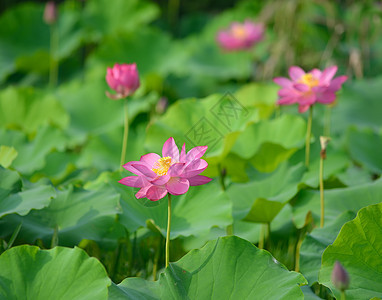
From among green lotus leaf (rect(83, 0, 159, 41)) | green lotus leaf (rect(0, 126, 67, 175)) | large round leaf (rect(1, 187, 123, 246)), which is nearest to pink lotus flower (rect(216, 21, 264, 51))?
green lotus leaf (rect(83, 0, 159, 41))

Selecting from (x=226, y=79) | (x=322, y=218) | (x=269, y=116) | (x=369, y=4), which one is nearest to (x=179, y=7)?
(x=226, y=79)

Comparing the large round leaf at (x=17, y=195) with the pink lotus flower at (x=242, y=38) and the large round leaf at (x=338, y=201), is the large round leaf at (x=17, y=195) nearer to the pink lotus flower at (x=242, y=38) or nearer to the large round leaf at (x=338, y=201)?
the large round leaf at (x=338, y=201)

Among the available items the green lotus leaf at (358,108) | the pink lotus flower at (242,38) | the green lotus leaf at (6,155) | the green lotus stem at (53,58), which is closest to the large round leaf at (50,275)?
the green lotus leaf at (6,155)

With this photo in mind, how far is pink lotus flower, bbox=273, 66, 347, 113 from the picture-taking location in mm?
1444

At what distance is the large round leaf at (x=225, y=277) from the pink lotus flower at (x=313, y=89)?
526 millimetres

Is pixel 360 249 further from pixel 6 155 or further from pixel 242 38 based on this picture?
pixel 242 38

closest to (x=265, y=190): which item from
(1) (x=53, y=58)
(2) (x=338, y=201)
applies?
(2) (x=338, y=201)

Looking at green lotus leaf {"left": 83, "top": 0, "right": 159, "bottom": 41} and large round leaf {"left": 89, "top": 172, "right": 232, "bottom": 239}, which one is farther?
green lotus leaf {"left": 83, "top": 0, "right": 159, "bottom": 41}

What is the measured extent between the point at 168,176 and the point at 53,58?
7.51 ft

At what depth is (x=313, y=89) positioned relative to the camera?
4.74 feet

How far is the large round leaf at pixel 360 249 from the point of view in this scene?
3.65 feet

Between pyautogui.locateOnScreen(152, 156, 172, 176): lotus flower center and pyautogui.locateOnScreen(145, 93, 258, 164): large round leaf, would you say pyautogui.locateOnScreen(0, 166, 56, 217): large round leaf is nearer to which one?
pyautogui.locateOnScreen(152, 156, 172, 176): lotus flower center

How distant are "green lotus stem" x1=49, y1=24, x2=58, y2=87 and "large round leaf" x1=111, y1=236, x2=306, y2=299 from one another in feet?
7.47

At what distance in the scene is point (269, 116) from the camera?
226cm
